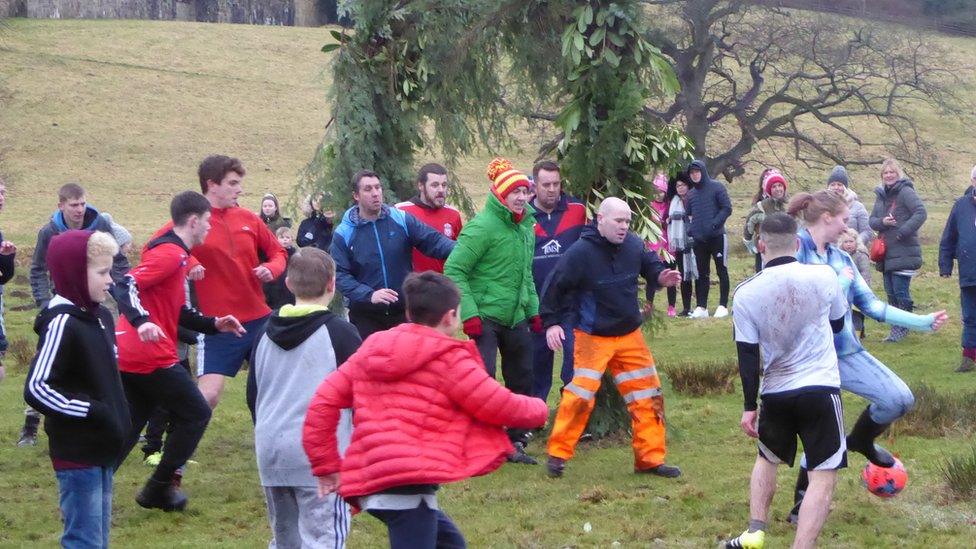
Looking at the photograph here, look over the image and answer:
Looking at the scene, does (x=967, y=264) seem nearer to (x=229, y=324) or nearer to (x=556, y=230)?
(x=556, y=230)

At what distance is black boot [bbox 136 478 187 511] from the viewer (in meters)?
7.67

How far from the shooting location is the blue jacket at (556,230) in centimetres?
941

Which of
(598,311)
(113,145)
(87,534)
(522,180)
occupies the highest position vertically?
(522,180)

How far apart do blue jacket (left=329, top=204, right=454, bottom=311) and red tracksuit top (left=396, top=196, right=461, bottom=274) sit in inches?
15.4

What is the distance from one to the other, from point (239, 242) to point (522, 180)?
196 cm

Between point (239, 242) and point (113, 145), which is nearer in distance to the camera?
point (239, 242)

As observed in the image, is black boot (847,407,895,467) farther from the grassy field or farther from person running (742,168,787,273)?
person running (742,168,787,273)

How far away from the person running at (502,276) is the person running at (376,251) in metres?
0.28

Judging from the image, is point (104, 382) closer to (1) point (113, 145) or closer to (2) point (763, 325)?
(2) point (763, 325)

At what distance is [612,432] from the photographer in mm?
9562

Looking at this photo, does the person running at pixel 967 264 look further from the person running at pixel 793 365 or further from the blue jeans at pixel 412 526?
the blue jeans at pixel 412 526

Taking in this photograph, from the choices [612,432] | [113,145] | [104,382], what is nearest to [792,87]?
[113,145]

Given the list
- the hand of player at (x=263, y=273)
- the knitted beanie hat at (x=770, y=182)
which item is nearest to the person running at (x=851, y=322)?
the hand of player at (x=263, y=273)

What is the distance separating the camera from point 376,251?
8633 millimetres
